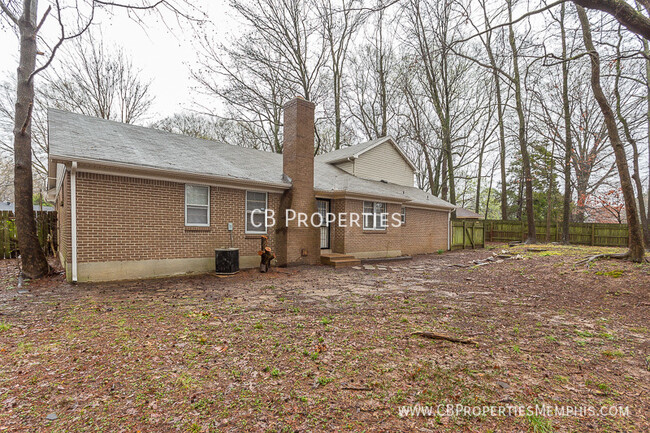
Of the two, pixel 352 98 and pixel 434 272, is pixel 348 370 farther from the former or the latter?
pixel 352 98

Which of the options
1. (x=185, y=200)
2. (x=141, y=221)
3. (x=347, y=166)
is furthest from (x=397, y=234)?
(x=141, y=221)

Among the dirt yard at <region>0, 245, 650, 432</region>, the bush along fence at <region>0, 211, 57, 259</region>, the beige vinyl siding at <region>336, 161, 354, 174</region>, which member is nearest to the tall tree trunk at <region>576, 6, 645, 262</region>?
the dirt yard at <region>0, 245, 650, 432</region>

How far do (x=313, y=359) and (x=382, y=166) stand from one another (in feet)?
45.6

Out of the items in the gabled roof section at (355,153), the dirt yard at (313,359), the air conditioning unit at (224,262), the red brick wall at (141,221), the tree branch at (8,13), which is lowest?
the dirt yard at (313,359)

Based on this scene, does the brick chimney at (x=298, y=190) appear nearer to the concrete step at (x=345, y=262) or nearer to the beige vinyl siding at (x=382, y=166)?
the concrete step at (x=345, y=262)

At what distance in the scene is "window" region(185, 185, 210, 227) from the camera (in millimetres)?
8875

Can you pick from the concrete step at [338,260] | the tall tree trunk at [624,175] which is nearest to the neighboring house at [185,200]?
the concrete step at [338,260]

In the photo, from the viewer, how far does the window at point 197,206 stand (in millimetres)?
8875

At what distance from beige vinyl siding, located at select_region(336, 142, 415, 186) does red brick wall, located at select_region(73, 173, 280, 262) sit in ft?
24.3

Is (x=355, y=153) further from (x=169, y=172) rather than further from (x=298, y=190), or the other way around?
(x=169, y=172)

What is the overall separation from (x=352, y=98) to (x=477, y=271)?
17070mm

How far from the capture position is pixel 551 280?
7891 mm

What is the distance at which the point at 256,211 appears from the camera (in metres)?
10.3

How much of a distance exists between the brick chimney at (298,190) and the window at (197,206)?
2559mm
